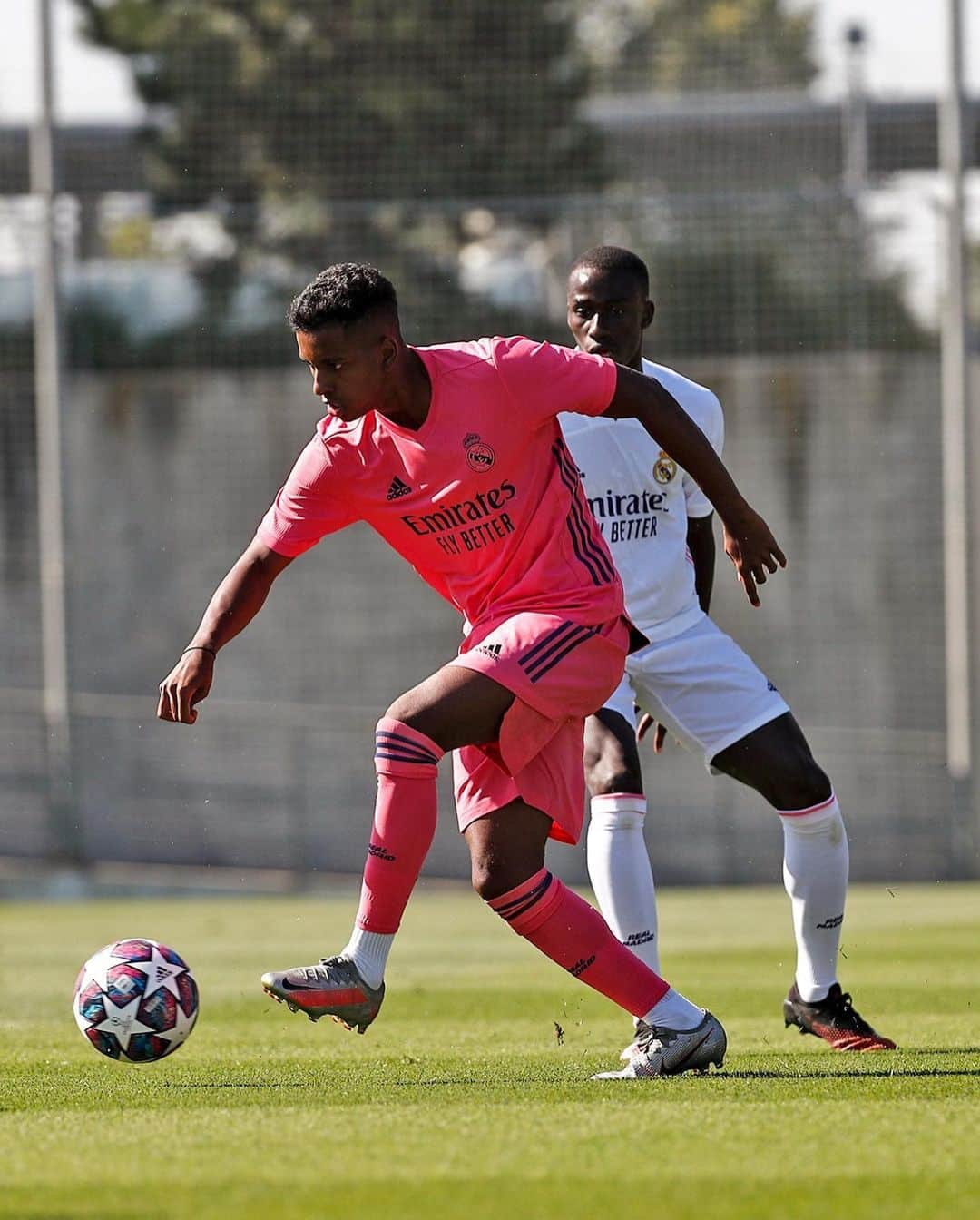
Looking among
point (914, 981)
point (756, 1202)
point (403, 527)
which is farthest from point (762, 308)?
point (756, 1202)

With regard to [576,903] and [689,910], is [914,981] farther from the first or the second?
[689,910]

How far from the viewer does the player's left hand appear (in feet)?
17.5

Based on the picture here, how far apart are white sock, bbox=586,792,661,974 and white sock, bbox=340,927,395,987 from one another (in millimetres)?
1053

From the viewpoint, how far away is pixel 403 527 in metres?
5.31

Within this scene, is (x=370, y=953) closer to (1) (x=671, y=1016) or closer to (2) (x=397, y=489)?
(1) (x=671, y=1016)

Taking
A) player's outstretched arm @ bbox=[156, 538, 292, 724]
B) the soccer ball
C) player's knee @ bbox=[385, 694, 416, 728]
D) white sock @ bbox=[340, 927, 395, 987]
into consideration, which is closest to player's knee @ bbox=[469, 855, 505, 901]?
white sock @ bbox=[340, 927, 395, 987]

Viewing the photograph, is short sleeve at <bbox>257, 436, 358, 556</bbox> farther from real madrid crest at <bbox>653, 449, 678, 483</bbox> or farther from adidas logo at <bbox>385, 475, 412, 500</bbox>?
real madrid crest at <bbox>653, 449, 678, 483</bbox>

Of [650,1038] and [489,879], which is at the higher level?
[489,879]

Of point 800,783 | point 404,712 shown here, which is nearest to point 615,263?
point 800,783

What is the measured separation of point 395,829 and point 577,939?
0.53 meters

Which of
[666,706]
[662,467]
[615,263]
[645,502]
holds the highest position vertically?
[615,263]

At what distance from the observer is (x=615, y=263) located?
6262mm

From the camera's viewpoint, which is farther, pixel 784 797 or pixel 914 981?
pixel 914 981

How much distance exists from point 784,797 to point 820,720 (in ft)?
42.8
